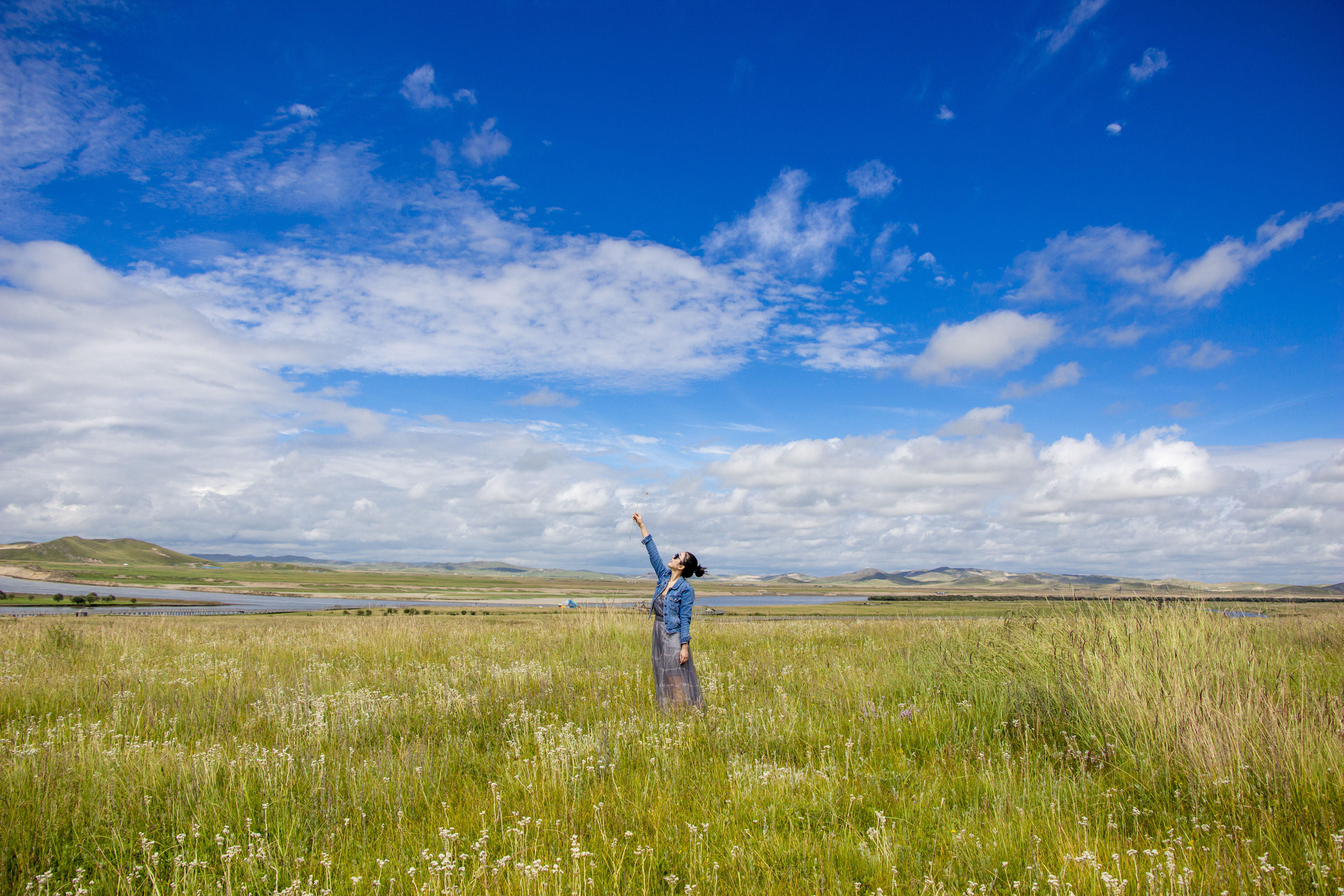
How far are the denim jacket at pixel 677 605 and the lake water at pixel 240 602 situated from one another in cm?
4879

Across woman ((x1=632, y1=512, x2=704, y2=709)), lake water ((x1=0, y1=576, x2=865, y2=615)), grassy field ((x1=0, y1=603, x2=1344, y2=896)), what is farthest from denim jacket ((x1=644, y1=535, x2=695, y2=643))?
lake water ((x1=0, y1=576, x2=865, y2=615))

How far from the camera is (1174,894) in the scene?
3629 millimetres

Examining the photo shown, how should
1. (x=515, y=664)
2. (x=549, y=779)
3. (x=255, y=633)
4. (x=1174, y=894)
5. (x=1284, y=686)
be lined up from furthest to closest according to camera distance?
(x=255, y=633), (x=515, y=664), (x=1284, y=686), (x=549, y=779), (x=1174, y=894)

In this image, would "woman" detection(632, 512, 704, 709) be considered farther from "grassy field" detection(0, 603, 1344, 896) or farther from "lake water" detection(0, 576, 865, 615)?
"lake water" detection(0, 576, 865, 615)

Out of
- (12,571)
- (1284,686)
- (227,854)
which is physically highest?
(1284,686)

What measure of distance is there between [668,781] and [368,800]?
100 inches

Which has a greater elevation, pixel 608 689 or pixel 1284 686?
pixel 1284 686

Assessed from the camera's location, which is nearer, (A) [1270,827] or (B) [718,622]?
(A) [1270,827]

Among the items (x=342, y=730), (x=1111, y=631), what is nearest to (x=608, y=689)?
(x=342, y=730)

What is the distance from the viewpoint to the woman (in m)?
8.45

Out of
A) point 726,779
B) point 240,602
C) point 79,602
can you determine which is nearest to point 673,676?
point 726,779

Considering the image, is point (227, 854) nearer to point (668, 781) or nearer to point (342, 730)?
point (668, 781)

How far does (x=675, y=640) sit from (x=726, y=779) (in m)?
2.97

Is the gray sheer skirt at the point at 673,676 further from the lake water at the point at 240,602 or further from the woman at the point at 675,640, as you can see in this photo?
the lake water at the point at 240,602
